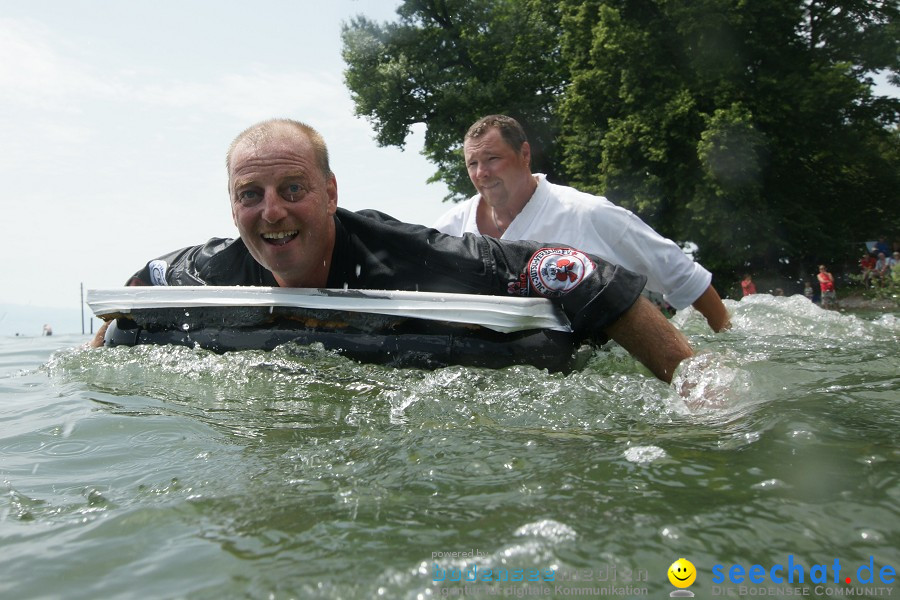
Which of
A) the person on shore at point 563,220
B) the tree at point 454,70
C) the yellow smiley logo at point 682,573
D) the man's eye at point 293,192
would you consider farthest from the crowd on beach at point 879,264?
the yellow smiley logo at point 682,573

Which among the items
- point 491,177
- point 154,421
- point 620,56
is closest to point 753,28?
point 620,56

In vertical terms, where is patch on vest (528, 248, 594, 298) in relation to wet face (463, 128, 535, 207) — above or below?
below

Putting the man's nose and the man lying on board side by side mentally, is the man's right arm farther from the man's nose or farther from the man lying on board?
the man's nose

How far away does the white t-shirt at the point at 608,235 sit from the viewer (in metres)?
5.21

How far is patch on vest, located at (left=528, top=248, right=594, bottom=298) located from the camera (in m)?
3.42

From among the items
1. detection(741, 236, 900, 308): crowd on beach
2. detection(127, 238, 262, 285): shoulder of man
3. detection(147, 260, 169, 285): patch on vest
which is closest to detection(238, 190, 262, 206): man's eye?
detection(127, 238, 262, 285): shoulder of man

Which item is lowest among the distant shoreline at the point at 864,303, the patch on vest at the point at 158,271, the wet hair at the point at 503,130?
the distant shoreline at the point at 864,303

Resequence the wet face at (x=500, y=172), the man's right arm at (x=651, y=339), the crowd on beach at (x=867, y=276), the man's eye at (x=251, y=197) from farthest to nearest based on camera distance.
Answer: the crowd on beach at (x=867, y=276)
the wet face at (x=500, y=172)
the man's eye at (x=251, y=197)
the man's right arm at (x=651, y=339)

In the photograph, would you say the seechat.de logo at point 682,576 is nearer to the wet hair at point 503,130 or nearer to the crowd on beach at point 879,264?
the wet hair at point 503,130

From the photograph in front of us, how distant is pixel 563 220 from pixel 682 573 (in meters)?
3.98

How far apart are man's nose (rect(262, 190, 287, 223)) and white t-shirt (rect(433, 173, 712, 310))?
6.84 ft

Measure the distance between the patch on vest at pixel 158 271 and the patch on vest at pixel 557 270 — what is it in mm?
2176

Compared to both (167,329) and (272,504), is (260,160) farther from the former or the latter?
(272,504)

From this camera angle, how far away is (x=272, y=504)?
1839mm
